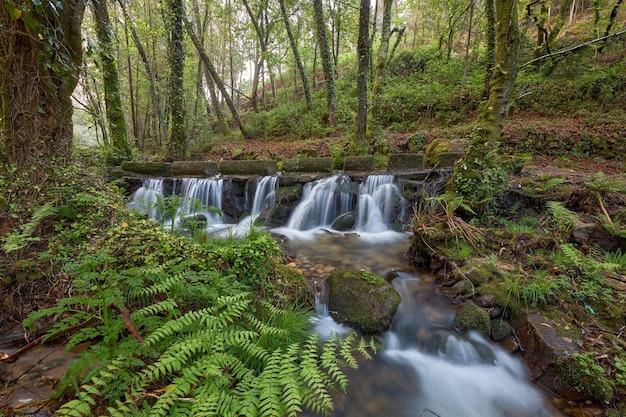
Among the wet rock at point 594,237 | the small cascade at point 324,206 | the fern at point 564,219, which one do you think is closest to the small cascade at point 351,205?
the small cascade at point 324,206

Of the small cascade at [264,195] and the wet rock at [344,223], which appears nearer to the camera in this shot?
the wet rock at [344,223]

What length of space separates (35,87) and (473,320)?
20.8ft

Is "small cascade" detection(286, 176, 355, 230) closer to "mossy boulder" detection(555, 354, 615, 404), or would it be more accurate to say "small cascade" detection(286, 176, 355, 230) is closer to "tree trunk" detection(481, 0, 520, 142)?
"tree trunk" detection(481, 0, 520, 142)

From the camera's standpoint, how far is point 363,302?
3.65 m

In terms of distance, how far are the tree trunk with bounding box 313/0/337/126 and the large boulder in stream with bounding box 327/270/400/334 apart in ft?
38.3

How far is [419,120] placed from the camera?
13594 millimetres

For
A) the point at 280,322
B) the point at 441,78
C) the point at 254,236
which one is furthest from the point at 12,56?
the point at 441,78

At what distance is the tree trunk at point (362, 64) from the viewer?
824 centimetres

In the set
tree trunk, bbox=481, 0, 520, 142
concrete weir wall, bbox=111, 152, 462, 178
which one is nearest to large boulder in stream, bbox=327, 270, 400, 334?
tree trunk, bbox=481, 0, 520, 142

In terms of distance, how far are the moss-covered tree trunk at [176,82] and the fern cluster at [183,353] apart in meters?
8.76

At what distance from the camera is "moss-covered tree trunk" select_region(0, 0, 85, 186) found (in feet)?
10.8

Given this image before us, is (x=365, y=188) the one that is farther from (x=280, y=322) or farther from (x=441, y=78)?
(x=441, y=78)

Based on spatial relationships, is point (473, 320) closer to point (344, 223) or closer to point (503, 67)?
point (344, 223)

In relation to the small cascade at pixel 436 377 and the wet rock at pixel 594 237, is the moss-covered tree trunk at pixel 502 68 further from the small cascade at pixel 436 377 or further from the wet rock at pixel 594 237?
the small cascade at pixel 436 377
